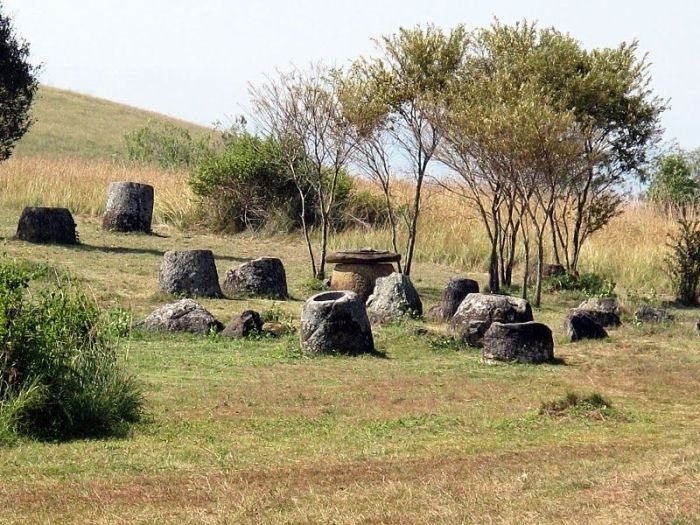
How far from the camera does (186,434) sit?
11.2m

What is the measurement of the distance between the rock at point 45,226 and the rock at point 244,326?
9.23 metres

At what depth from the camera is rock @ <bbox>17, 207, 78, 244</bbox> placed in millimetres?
25844

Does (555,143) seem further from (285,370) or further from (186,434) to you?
(186,434)

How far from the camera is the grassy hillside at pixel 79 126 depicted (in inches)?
2598

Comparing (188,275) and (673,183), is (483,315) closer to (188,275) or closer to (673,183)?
(188,275)

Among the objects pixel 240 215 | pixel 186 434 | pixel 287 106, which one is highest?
pixel 287 106

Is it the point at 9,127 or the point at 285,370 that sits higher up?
the point at 9,127

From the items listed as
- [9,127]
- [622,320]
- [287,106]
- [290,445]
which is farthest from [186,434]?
[9,127]

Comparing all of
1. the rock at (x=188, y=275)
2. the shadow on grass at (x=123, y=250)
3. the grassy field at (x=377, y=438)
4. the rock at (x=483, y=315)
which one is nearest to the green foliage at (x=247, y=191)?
the shadow on grass at (x=123, y=250)

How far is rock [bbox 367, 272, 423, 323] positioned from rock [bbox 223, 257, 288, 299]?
Result: 2.24 m

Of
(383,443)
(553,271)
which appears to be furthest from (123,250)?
(383,443)

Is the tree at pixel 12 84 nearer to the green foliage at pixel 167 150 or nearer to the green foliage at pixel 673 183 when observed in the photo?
the green foliage at pixel 167 150

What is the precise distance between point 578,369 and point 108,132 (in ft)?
204

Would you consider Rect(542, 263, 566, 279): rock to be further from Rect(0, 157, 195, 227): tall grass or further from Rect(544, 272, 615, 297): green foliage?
Rect(0, 157, 195, 227): tall grass
